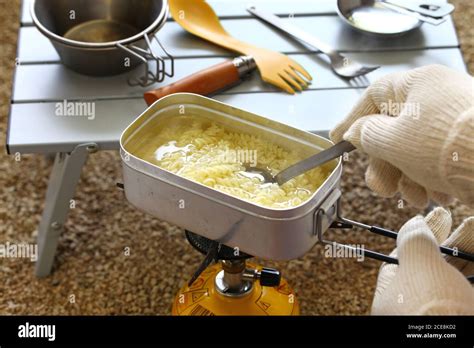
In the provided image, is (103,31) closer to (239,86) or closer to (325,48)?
(239,86)

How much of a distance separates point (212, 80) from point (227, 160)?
0.35 m

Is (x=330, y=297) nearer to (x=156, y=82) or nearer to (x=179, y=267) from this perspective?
(x=179, y=267)

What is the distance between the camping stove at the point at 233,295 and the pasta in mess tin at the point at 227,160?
0.83 ft

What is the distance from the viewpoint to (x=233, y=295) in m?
1.55

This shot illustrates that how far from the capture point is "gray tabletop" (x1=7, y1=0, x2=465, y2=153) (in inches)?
60.1

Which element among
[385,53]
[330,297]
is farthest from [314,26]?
[330,297]

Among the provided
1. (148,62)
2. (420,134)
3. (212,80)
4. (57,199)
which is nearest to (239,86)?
(212,80)

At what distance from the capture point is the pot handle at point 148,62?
155 cm

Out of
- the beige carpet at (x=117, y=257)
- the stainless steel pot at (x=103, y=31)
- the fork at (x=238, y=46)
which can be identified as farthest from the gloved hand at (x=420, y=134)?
the beige carpet at (x=117, y=257)

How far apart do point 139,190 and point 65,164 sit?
44 centimetres

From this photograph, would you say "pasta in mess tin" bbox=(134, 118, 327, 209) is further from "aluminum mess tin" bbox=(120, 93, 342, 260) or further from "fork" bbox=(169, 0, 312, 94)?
"fork" bbox=(169, 0, 312, 94)

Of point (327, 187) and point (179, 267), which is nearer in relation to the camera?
point (327, 187)

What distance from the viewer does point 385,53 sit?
1.71 metres

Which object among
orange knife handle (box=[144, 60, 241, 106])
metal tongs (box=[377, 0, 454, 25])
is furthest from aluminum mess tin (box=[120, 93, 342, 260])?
metal tongs (box=[377, 0, 454, 25])
